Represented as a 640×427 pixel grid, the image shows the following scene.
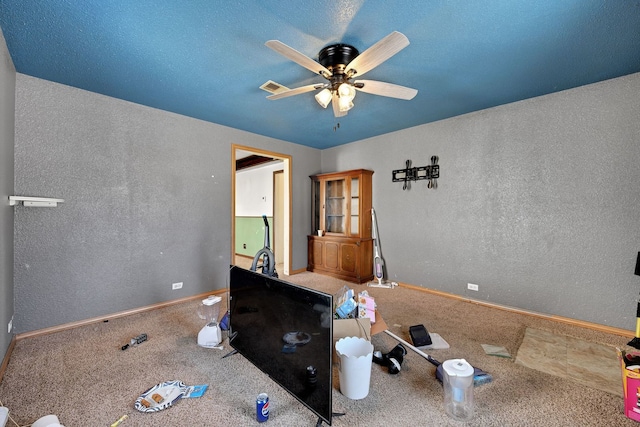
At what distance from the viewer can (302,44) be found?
198 cm

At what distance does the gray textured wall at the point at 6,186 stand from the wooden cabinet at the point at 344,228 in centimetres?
381

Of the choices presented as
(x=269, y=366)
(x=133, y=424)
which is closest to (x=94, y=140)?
(x=133, y=424)

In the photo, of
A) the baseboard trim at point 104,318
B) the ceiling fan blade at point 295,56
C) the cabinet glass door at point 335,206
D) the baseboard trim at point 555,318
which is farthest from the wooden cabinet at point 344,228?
the ceiling fan blade at point 295,56

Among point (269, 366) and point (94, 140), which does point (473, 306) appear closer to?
point (269, 366)

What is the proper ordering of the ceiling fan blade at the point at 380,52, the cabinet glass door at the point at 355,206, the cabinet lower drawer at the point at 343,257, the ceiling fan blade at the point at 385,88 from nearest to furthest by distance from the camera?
the ceiling fan blade at the point at 380,52
the ceiling fan blade at the point at 385,88
the cabinet lower drawer at the point at 343,257
the cabinet glass door at the point at 355,206

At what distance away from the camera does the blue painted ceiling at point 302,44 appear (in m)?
1.62

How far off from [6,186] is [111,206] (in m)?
0.85

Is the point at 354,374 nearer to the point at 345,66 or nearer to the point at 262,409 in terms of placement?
the point at 262,409

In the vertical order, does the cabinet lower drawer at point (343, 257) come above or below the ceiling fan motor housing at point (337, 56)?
below

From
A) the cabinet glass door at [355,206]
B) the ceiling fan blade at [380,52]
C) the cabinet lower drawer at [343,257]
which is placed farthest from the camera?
the cabinet glass door at [355,206]

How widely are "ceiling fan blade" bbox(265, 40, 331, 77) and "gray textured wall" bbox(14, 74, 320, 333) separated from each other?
2350 mm

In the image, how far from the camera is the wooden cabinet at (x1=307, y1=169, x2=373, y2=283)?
4.36 metres

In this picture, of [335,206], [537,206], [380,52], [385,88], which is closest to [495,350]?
[537,206]

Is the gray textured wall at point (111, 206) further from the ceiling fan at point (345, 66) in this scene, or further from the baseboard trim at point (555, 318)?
the baseboard trim at point (555, 318)
